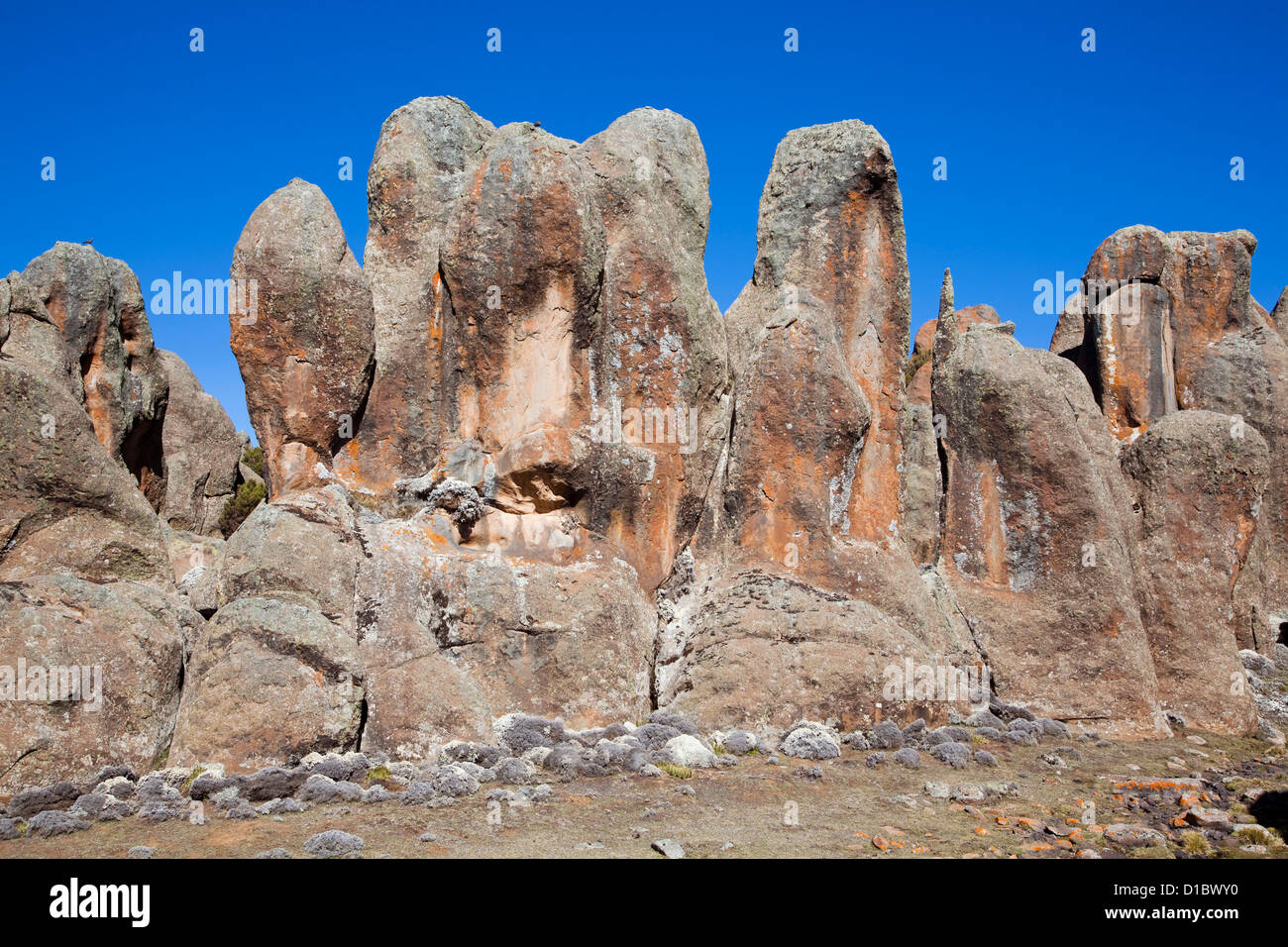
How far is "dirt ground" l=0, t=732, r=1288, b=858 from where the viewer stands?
5984 mm

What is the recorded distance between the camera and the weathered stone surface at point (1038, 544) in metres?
10.1

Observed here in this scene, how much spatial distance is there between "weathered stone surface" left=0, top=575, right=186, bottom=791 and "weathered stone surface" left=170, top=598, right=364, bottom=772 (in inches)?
8.1

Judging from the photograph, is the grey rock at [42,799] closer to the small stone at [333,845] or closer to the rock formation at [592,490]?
the rock formation at [592,490]

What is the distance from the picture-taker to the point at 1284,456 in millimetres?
15344

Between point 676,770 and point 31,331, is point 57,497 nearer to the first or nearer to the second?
point 31,331

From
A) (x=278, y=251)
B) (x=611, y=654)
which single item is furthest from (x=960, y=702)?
(x=278, y=251)

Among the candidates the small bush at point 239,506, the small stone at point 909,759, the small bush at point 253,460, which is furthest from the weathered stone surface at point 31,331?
the small bush at point 253,460

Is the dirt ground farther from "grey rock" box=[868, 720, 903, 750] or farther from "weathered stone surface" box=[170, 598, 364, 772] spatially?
"weathered stone surface" box=[170, 598, 364, 772]

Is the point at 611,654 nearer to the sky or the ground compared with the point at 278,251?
nearer to the ground

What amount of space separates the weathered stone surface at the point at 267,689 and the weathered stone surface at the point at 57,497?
1055 mm
